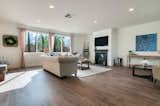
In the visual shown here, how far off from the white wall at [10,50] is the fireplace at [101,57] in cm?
532

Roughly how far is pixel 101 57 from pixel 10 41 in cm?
589

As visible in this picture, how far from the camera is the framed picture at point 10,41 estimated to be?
5605mm

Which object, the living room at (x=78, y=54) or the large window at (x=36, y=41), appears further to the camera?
the large window at (x=36, y=41)

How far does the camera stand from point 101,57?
7.64 m

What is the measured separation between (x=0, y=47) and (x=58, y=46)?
3.68m

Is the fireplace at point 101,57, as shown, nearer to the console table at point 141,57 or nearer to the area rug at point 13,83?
the console table at point 141,57

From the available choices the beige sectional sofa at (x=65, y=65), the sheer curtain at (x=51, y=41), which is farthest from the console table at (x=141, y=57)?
the sheer curtain at (x=51, y=41)

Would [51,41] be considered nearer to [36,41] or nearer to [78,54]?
[36,41]

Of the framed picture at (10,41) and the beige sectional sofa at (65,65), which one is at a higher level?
the framed picture at (10,41)

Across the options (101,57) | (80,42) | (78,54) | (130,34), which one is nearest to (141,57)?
(130,34)

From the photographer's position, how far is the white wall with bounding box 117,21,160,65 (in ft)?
18.0

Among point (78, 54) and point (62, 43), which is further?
point (62, 43)

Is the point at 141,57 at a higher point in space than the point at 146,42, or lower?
lower

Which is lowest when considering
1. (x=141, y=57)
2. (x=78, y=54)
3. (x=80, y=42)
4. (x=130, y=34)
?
(x=141, y=57)
